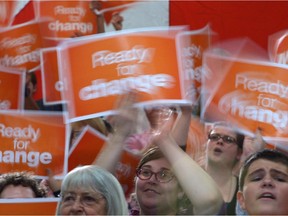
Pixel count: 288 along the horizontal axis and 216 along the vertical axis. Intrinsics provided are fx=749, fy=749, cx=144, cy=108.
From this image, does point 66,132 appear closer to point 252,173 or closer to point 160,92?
point 160,92

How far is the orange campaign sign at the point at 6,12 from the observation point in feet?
9.99

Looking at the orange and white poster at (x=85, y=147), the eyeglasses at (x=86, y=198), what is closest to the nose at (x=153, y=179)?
the eyeglasses at (x=86, y=198)

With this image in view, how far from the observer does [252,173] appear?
2449mm

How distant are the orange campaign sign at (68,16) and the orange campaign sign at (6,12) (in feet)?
0.34

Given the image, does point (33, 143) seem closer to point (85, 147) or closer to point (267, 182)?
point (85, 147)

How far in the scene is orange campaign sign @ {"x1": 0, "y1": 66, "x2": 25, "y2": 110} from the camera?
9.56 ft

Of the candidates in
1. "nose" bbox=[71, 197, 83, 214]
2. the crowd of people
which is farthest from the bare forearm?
"nose" bbox=[71, 197, 83, 214]

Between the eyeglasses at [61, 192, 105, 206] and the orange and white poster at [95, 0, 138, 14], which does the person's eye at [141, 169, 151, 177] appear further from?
the orange and white poster at [95, 0, 138, 14]

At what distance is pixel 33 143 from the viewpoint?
9.30 ft

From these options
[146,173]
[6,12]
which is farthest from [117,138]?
[6,12]

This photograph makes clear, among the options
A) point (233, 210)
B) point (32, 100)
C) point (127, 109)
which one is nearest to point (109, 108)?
point (127, 109)

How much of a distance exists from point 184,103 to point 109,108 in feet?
0.91

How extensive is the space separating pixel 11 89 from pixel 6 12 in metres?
0.34

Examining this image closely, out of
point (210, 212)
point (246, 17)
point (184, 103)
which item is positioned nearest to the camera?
point (210, 212)
